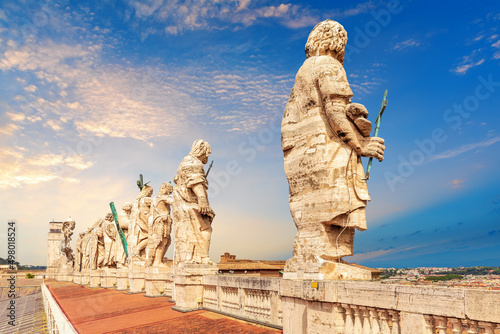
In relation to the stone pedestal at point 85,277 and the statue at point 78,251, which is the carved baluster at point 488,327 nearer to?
the stone pedestal at point 85,277

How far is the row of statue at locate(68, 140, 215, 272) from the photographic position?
9.86m

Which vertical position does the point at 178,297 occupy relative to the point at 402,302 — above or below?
below

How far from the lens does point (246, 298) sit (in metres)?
7.56

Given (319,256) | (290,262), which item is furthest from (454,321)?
(290,262)

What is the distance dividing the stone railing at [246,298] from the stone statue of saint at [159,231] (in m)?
4.50

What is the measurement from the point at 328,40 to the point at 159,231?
998cm

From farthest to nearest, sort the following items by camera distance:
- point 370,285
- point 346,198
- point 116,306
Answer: point 116,306, point 346,198, point 370,285

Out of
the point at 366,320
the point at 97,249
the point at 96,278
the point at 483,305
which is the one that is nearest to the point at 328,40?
the point at 366,320

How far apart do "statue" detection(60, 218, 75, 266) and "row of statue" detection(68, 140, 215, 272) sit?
16219 millimetres

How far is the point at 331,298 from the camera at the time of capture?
14.7 feet

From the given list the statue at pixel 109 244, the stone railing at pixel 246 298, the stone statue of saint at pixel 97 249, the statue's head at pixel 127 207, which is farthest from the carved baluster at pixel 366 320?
the stone statue of saint at pixel 97 249

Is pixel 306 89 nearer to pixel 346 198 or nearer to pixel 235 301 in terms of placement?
pixel 346 198

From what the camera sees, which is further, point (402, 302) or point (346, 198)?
point (346, 198)

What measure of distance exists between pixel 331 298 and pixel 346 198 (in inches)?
54.3
